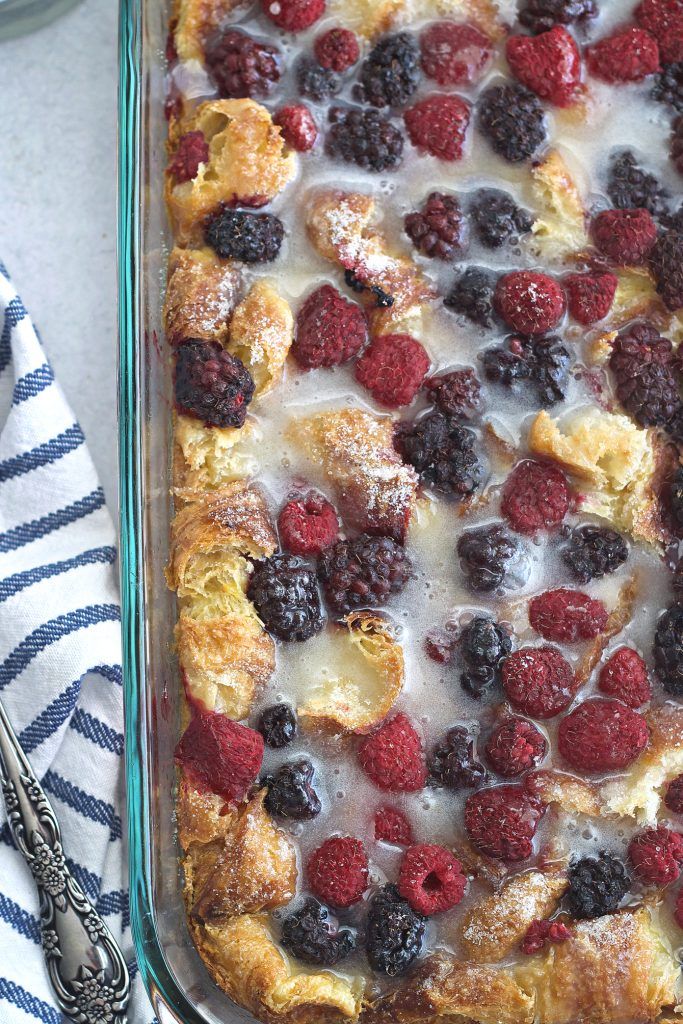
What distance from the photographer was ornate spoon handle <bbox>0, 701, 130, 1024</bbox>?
2.20 m

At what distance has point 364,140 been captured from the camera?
2209 mm

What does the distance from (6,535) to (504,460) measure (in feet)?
3.20

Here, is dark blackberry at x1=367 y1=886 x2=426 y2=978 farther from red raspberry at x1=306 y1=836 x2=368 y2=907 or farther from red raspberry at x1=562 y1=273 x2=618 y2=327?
red raspberry at x1=562 y1=273 x2=618 y2=327

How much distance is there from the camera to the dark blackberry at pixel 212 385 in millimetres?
2066

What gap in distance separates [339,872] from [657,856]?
0.55m

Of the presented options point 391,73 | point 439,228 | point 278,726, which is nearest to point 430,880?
point 278,726

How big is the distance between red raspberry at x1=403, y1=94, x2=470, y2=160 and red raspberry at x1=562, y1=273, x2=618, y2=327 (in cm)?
34

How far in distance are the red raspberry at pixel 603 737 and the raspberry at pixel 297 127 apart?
1159mm

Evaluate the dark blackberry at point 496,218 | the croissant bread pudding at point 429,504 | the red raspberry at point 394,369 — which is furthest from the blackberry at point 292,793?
the dark blackberry at point 496,218

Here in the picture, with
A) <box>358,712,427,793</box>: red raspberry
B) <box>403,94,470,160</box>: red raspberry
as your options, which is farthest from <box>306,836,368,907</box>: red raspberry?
<box>403,94,470,160</box>: red raspberry

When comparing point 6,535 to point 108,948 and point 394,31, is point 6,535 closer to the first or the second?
point 108,948

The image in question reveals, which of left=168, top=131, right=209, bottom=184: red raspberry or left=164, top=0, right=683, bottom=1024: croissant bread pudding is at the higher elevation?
left=168, top=131, right=209, bottom=184: red raspberry

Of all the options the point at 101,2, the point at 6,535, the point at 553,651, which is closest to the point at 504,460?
the point at 553,651

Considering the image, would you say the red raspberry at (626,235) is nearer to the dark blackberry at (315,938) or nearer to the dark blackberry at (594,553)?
the dark blackberry at (594,553)
